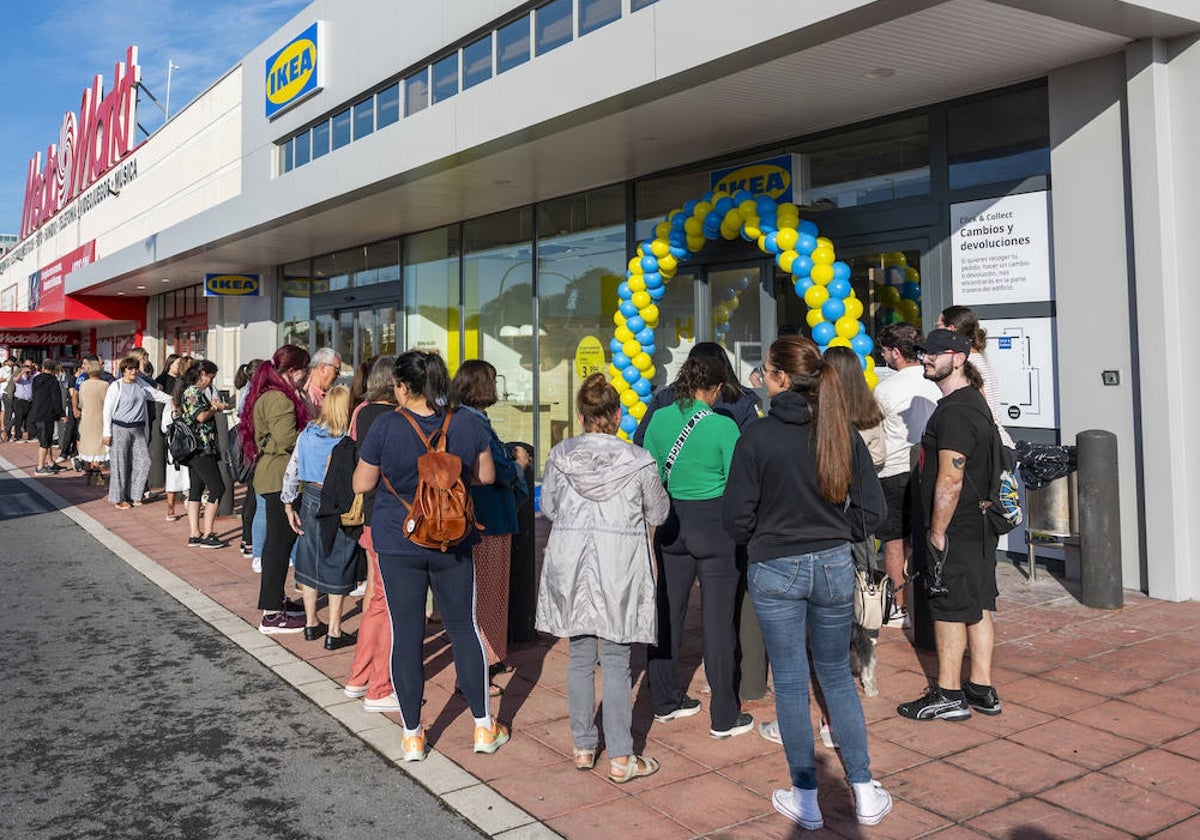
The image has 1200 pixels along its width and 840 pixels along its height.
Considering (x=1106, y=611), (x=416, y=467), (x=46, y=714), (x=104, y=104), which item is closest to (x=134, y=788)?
(x=46, y=714)

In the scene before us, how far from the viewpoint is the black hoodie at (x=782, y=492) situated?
12.1 ft

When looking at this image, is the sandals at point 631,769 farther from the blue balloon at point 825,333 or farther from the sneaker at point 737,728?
the blue balloon at point 825,333

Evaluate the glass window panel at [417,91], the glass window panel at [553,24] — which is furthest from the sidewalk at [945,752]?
the glass window panel at [417,91]

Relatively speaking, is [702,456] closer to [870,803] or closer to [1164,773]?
[870,803]

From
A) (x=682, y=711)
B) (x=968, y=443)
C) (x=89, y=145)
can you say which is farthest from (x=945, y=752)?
(x=89, y=145)

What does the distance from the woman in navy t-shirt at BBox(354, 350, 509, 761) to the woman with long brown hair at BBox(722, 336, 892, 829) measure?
138 centimetres

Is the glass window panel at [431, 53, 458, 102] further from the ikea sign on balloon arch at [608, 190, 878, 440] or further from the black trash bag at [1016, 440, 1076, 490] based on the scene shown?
the black trash bag at [1016, 440, 1076, 490]

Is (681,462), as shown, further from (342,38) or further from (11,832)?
(342,38)

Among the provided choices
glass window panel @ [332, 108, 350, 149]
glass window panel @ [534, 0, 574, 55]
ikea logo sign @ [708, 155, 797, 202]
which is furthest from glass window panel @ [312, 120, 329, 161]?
ikea logo sign @ [708, 155, 797, 202]

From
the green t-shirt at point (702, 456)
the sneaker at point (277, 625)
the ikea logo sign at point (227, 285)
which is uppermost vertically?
the ikea logo sign at point (227, 285)

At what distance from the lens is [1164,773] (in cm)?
411

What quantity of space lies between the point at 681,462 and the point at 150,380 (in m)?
10.6

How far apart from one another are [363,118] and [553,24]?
5173 millimetres

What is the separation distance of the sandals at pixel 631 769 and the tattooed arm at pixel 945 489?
166cm
